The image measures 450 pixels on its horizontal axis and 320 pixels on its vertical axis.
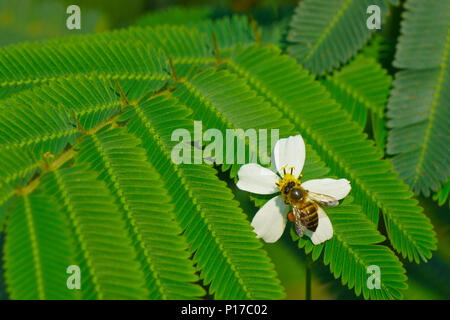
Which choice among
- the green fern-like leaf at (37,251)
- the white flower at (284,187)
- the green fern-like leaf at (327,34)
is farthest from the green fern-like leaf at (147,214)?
the green fern-like leaf at (327,34)

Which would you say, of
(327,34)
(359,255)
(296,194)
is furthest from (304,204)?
(327,34)

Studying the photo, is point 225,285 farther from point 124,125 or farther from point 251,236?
point 124,125

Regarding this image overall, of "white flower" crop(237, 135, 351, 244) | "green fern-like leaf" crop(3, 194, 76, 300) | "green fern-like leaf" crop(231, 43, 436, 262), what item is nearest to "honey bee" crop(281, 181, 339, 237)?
"white flower" crop(237, 135, 351, 244)

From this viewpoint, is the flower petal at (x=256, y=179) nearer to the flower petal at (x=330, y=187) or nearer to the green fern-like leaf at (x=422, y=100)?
the flower petal at (x=330, y=187)

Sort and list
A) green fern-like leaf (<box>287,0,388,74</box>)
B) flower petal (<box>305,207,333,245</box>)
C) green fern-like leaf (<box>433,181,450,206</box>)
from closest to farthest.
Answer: flower petal (<box>305,207,333,245</box>) < green fern-like leaf (<box>433,181,450,206</box>) < green fern-like leaf (<box>287,0,388,74</box>)

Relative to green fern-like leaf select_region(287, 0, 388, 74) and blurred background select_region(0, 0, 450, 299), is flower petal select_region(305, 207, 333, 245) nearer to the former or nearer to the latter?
blurred background select_region(0, 0, 450, 299)

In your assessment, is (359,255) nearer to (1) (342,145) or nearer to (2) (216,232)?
(1) (342,145)

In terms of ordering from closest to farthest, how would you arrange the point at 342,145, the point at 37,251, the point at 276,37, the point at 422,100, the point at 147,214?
the point at 37,251
the point at 147,214
the point at 342,145
the point at 422,100
the point at 276,37
